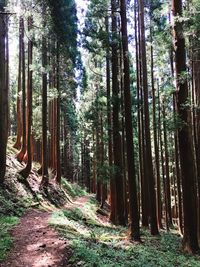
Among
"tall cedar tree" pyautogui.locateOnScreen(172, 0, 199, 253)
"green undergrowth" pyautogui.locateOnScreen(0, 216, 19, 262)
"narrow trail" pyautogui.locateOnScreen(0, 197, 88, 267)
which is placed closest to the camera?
"narrow trail" pyautogui.locateOnScreen(0, 197, 88, 267)

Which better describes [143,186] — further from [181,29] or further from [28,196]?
[181,29]

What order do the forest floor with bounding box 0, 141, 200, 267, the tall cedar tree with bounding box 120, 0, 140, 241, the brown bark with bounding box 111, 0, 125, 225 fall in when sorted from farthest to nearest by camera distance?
the brown bark with bounding box 111, 0, 125, 225 < the tall cedar tree with bounding box 120, 0, 140, 241 < the forest floor with bounding box 0, 141, 200, 267

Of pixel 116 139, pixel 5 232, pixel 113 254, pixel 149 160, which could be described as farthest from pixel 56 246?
pixel 116 139

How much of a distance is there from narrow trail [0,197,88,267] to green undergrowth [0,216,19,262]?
5.5 inches

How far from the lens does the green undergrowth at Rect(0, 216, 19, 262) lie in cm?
881

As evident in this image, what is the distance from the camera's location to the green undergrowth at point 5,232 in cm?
881

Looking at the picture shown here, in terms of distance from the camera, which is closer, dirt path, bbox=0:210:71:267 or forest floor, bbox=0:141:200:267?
dirt path, bbox=0:210:71:267

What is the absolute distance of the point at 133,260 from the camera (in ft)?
29.8

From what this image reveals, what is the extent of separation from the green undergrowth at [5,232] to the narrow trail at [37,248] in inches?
5.5

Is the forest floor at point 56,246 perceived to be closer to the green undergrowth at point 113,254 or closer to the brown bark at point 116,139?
the green undergrowth at point 113,254

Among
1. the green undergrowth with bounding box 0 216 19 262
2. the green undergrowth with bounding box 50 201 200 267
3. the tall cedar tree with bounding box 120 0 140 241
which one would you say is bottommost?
the green undergrowth with bounding box 50 201 200 267

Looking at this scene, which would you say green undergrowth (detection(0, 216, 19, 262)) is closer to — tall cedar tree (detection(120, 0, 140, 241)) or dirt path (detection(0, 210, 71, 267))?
dirt path (detection(0, 210, 71, 267))

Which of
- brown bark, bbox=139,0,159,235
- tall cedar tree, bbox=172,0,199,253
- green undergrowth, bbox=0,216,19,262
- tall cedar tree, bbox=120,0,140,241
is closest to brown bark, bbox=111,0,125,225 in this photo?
brown bark, bbox=139,0,159,235

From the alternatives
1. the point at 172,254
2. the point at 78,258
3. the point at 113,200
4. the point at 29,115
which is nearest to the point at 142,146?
the point at 113,200
